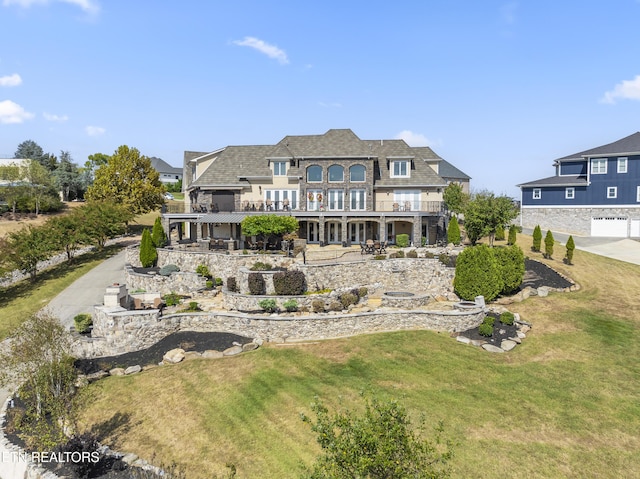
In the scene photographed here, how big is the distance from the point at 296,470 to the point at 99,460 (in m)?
7.76

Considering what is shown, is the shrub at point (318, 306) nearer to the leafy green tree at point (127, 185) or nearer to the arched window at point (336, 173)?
the arched window at point (336, 173)

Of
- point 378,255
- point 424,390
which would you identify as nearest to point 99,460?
point 424,390

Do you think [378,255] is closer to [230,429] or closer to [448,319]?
[448,319]

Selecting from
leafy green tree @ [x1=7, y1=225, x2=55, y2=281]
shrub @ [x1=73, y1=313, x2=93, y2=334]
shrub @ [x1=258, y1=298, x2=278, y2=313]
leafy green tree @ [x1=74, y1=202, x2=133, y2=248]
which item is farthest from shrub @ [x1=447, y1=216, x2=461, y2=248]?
leafy green tree @ [x1=7, y1=225, x2=55, y2=281]

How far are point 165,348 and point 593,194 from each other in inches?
2192

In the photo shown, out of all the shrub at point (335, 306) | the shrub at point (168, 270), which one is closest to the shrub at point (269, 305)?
the shrub at point (335, 306)

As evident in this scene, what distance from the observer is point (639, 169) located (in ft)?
169

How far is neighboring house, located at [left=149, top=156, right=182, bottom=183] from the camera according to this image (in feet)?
392

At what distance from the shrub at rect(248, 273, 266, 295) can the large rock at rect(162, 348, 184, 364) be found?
6763mm

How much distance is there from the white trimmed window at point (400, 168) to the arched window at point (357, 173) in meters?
3.68

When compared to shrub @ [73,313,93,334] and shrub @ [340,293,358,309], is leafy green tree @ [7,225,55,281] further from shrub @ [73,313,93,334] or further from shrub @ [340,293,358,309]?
shrub @ [340,293,358,309]

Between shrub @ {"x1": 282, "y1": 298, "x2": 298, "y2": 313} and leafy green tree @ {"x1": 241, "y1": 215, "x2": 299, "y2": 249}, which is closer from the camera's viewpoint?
shrub @ {"x1": 282, "y1": 298, "x2": 298, "y2": 313}

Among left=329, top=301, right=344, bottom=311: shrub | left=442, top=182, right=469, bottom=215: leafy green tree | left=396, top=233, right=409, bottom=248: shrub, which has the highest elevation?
left=442, top=182, right=469, bottom=215: leafy green tree

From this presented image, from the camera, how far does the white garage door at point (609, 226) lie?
5309cm
